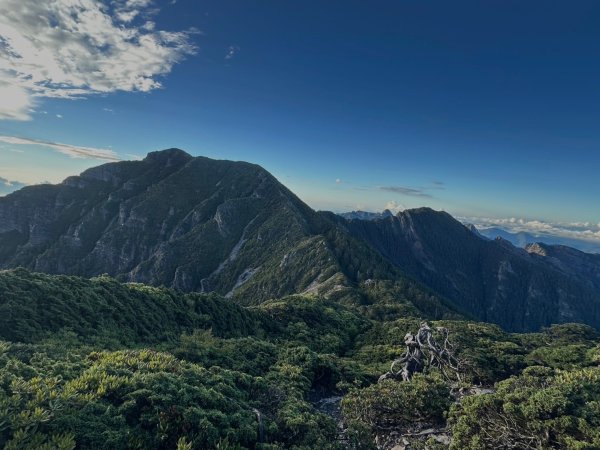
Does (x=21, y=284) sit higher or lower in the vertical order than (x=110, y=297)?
higher

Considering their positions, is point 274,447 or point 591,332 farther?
point 591,332

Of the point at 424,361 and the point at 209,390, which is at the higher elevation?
the point at 209,390

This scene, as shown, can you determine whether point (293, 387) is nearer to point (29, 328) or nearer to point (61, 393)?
point (61, 393)

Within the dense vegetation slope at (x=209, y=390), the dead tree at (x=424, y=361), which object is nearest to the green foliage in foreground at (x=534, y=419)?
the dense vegetation slope at (x=209, y=390)

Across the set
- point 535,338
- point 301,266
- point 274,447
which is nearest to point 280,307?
point 535,338

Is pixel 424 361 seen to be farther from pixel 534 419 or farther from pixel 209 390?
pixel 209 390

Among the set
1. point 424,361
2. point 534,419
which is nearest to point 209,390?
point 534,419
